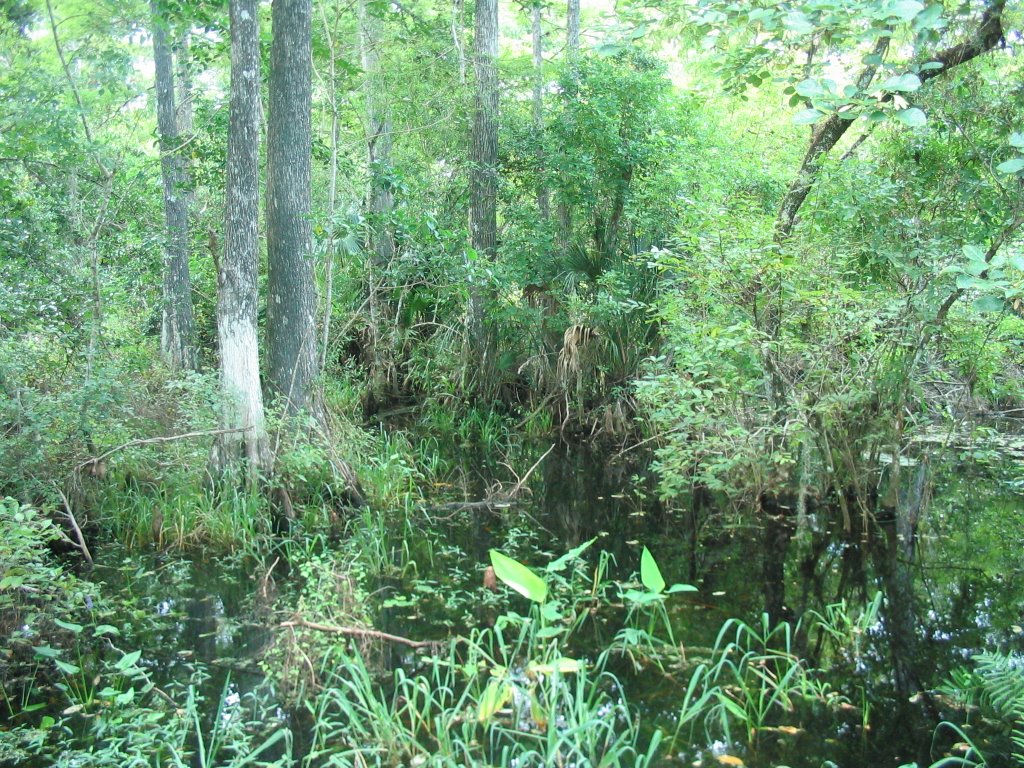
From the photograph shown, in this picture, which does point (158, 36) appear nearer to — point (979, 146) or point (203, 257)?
point (203, 257)

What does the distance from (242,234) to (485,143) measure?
5.62 m

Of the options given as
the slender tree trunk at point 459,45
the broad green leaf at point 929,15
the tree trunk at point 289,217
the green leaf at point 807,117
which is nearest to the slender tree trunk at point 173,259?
the tree trunk at point 289,217

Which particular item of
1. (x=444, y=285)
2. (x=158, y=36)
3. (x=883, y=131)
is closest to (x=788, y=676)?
(x=883, y=131)

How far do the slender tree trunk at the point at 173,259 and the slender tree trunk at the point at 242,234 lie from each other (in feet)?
12.1

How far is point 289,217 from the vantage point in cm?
868

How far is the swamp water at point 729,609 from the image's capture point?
174 inches

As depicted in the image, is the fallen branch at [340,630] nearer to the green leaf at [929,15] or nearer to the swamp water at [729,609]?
the swamp water at [729,609]

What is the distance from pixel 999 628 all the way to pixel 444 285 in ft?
25.6

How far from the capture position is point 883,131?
7.52m

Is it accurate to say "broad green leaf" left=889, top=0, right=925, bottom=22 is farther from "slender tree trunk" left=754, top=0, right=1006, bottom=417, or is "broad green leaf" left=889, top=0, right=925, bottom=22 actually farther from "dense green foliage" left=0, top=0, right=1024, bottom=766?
"slender tree trunk" left=754, top=0, right=1006, bottom=417

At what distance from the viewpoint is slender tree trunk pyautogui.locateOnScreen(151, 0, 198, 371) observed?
12.0 metres

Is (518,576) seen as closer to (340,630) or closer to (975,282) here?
(340,630)

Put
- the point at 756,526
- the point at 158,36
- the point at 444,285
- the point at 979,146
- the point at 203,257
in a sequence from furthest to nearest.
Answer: the point at 203,257
the point at 158,36
the point at 444,285
the point at 756,526
the point at 979,146

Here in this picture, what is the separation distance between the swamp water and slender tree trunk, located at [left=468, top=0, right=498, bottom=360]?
194 inches
